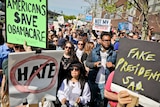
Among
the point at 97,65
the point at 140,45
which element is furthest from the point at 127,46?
the point at 97,65

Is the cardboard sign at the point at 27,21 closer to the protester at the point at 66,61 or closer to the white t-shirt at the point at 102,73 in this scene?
the protester at the point at 66,61

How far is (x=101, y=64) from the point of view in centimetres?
482

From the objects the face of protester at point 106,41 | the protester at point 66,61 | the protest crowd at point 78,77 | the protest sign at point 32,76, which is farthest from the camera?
the face of protester at point 106,41

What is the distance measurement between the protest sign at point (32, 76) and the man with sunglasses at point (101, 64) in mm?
1844

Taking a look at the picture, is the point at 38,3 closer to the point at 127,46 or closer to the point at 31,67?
the point at 31,67

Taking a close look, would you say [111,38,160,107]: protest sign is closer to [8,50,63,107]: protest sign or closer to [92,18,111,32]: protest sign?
[8,50,63,107]: protest sign

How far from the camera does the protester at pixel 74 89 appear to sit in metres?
4.18

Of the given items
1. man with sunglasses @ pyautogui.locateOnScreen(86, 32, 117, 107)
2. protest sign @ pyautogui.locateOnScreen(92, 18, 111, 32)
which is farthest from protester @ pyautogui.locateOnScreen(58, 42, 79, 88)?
protest sign @ pyautogui.locateOnScreen(92, 18, 111, 32)

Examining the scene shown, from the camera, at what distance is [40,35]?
287cm

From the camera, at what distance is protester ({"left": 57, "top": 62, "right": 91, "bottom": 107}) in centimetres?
418

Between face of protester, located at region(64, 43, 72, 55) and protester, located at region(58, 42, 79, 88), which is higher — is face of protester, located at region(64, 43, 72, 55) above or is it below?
above

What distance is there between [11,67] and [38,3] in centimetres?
72

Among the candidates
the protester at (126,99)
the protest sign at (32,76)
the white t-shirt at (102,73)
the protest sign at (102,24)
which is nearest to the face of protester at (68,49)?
the white t-shirt at (102,73)

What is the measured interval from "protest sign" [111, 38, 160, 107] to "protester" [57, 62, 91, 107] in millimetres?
1692
